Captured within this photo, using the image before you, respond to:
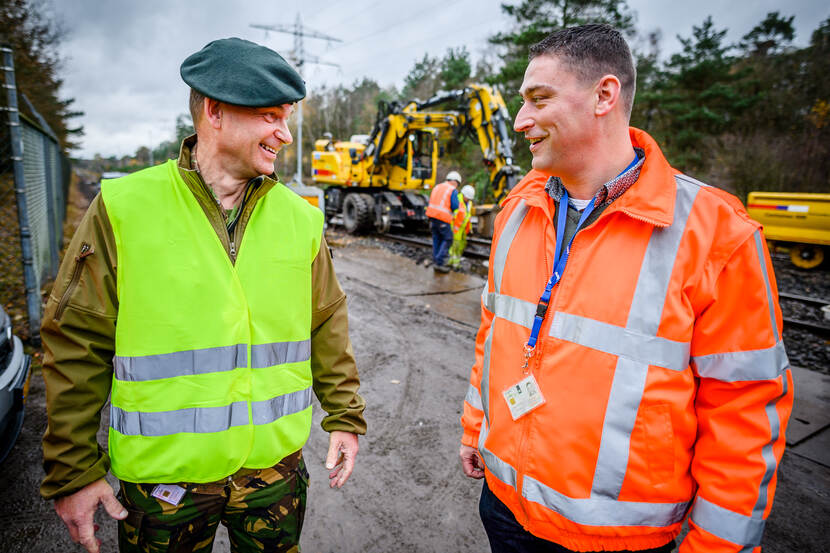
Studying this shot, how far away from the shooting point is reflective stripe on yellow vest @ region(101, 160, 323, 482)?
1.44 meters

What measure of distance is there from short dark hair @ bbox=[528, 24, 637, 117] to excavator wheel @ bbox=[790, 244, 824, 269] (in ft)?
41.2

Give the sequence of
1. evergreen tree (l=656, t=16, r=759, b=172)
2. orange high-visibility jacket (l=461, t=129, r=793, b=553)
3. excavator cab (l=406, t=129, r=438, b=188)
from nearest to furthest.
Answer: orange high-visibility jacket (l=461, t=129, r=793, b=553)
excavator cab (l=406, t=129, r=438, b=188)
evergreen tree (l=656, t=16, r=759, b=172)

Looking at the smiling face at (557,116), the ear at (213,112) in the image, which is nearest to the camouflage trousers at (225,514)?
the ear at (213,112)

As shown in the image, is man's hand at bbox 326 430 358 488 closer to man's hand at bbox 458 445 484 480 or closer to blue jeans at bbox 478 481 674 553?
man's hand at bbox 458 445 484 480

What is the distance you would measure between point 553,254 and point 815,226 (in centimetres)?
1253

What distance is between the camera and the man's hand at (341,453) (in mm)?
1878

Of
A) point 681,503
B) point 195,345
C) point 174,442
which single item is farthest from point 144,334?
point 681,503

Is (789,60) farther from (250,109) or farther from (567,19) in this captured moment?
(250,109)

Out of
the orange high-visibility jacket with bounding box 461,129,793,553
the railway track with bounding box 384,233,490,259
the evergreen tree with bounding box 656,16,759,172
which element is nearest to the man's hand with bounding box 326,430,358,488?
the orange high-visibility jacket with bounding box 461,129,793,553

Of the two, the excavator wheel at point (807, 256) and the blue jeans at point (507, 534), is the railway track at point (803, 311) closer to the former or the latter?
the excavator wheel at point (807, 256)

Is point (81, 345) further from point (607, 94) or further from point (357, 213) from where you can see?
point (357, 213)

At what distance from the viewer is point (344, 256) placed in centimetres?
1077

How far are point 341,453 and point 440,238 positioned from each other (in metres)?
7.97

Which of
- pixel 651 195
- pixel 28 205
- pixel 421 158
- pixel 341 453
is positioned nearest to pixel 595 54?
pixel 651 195
